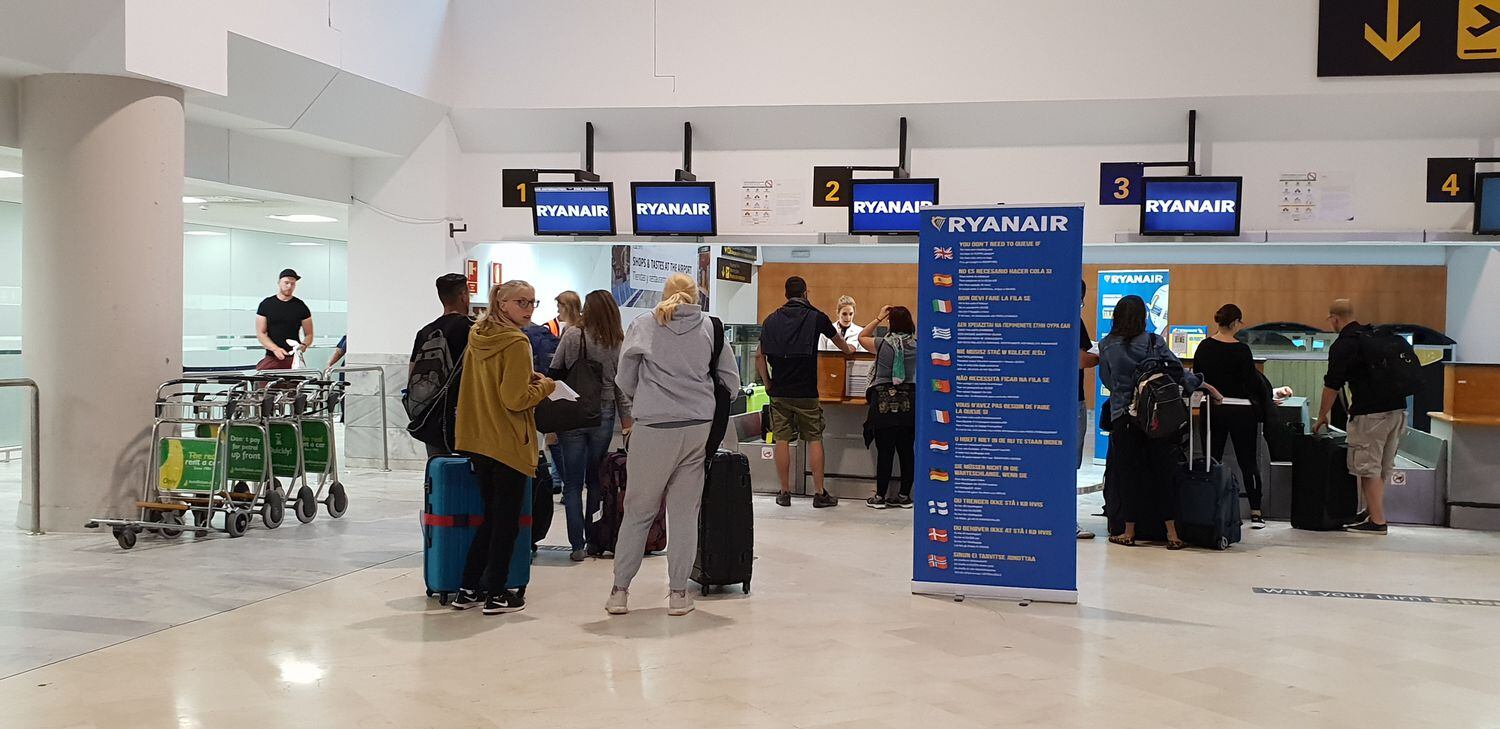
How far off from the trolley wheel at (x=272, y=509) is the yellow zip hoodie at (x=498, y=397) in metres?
2.80

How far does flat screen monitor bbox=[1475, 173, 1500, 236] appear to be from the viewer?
828 centimetres

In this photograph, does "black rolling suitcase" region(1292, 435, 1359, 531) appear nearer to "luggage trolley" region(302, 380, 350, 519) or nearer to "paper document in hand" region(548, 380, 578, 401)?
"paper document in hand" region(548, 380, 578, 401)

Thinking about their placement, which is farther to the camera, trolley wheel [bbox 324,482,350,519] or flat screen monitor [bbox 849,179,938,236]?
flat screen monitor [bbox 849,179,938,236]

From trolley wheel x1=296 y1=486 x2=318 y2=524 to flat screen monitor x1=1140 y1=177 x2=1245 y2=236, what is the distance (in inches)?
238

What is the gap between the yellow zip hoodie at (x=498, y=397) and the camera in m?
5.05

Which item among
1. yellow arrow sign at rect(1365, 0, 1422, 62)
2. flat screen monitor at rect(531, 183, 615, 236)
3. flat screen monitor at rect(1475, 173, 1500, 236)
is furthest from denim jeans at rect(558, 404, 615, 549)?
flat screen monitor at rect(1475, 173, 1500, 236)

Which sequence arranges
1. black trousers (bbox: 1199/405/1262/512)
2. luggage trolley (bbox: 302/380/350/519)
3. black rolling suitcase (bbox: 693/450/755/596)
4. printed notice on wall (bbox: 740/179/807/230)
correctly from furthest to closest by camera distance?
printed notice on wall (bbox: 740/179/807/230) → luggage trolley (bbox: 302/380/350/519) → black trousers (bbox: 1199/405/1262/512) → black rolling suitcase (bbox: 693/450/755/596)

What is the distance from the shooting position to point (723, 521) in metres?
5.68

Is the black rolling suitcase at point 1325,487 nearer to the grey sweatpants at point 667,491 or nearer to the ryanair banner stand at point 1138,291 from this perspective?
the ryanair banner stand at point 1138,291

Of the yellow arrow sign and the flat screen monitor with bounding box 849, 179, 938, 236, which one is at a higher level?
the yellow arrow sign

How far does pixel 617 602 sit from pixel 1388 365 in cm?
538

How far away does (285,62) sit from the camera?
8211 mm

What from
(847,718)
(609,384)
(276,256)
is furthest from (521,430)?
(276,256)

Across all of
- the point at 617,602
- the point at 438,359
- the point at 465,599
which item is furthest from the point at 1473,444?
the point at 438,359
